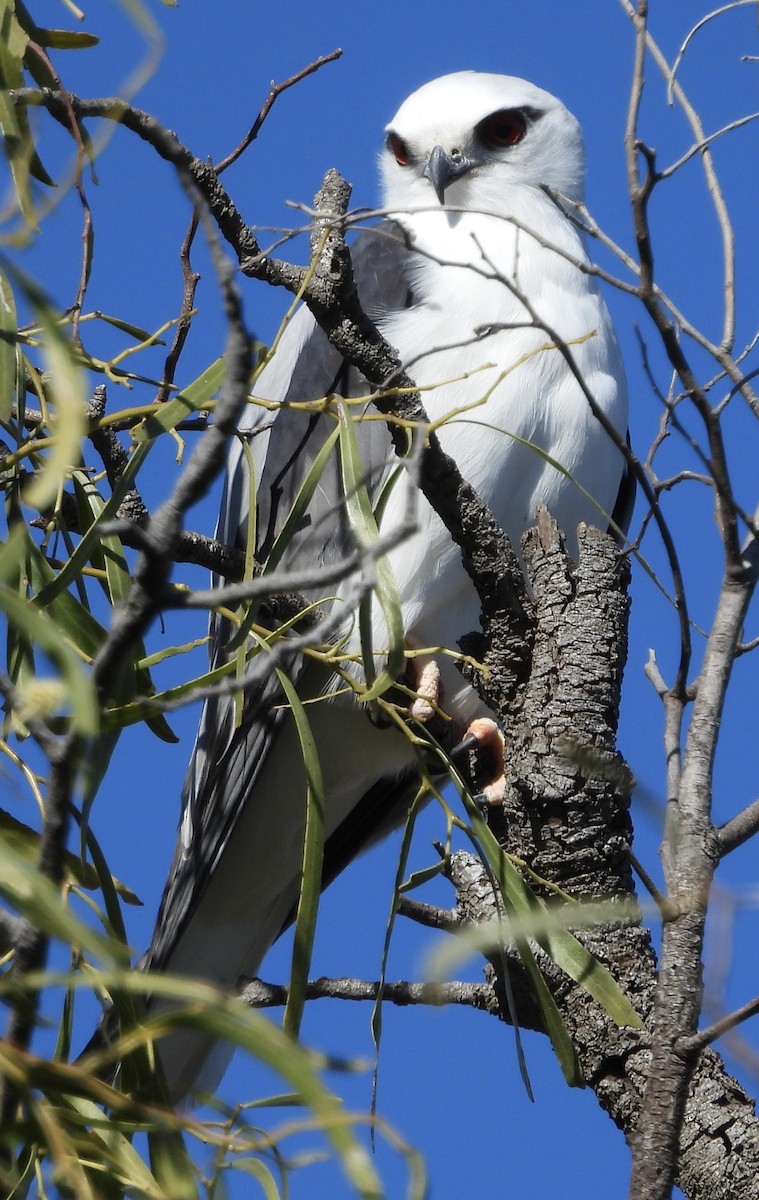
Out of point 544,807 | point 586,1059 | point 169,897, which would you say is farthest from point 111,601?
point 169,897

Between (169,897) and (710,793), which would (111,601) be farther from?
(169,897)

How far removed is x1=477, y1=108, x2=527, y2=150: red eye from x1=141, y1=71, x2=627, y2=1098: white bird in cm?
17

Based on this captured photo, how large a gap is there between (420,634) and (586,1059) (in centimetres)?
115

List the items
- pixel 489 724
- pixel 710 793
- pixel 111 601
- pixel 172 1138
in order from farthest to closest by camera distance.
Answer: pixel 489 724 → pixel 111 601 → pixel 710 793 → pixel 172 1138

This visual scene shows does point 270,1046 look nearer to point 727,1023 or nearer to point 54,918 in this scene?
point 54,918

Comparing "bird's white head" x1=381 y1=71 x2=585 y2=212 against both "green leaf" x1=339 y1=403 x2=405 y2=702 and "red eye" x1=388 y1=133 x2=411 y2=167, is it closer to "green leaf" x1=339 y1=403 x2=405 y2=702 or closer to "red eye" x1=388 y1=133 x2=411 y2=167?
"red eye" x1=388 y1=133 x2=411 y2=167

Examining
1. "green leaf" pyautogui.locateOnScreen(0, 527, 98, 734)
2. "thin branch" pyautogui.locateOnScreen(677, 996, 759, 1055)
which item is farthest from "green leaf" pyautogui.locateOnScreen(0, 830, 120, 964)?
"thin branch" pyautogui.locateOnScreen(677, 996, 759, 1055)

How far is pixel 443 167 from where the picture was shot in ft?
10.9

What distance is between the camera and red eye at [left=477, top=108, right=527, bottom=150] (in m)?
3.46

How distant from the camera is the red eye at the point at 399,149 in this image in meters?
3.58

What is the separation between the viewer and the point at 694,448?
1554mm

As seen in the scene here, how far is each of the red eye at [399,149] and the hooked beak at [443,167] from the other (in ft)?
0.56

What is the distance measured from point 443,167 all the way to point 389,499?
1.06 meters

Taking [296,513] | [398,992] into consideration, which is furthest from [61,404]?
[398,992]
